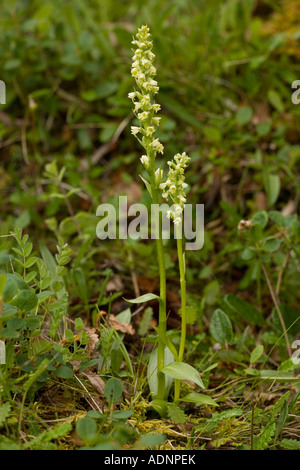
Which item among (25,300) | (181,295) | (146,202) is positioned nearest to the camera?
(25,300)

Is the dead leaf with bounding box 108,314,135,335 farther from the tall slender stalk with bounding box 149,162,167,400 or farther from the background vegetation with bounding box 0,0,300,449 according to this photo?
the tall slender stalk with bounding box 149,162,167,400

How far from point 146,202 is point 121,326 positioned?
79 centimetres

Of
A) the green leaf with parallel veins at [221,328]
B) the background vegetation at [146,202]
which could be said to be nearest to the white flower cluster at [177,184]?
the background vegetation at [146,202]

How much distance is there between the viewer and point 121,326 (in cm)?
199

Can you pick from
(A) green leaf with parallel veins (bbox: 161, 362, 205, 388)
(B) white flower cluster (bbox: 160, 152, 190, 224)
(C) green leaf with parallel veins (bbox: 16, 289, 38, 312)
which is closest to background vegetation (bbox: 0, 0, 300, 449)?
(C) green leaf with parallel veins (bbox: 16, 289, 38, 312)

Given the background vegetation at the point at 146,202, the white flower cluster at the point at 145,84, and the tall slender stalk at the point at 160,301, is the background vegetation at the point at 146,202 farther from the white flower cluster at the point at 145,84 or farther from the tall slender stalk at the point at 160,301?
the white flower cluster at the point at 145,84

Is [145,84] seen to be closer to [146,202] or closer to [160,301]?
[160,301]

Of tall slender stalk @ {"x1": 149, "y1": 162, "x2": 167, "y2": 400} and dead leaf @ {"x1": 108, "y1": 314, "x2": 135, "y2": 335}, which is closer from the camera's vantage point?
tall slender stalk @ {"x1": 149, "y1": 162, "x2": 167, "y2": 400}

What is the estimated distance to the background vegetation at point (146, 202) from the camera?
5.36 ft

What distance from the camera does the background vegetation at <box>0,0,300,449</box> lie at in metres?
1.63

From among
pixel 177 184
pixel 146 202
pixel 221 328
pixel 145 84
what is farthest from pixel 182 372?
pixel 146 202
